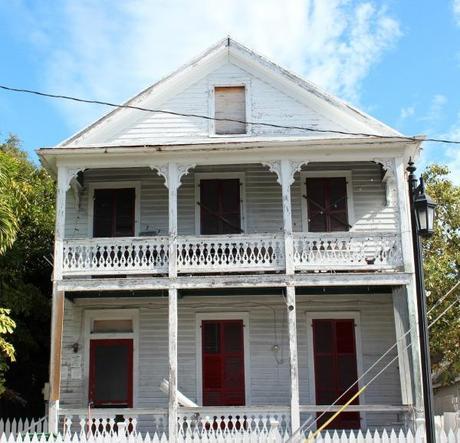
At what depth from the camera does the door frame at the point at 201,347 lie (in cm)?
1536

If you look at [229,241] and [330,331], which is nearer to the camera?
[229,241]

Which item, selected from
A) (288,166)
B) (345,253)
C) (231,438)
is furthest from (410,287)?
(231,438)

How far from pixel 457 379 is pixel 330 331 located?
713 centimetres

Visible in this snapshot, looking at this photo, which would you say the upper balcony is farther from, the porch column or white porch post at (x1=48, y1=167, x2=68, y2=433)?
the porch column

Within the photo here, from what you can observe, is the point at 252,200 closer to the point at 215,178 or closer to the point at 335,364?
the point at 215,178

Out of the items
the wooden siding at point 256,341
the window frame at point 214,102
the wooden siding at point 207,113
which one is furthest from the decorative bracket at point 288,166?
the wooden siding at point 256,341

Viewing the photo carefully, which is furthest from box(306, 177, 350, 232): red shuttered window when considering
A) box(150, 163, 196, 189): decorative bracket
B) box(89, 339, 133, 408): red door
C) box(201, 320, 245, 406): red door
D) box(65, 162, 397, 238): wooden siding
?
box(89, 339, 133, 408): red door

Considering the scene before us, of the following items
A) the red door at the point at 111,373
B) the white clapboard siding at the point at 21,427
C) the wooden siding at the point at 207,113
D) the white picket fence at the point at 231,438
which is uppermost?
the wooden siding at the point at 207,113

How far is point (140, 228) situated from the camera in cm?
1620

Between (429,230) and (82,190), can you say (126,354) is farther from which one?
(429,230)

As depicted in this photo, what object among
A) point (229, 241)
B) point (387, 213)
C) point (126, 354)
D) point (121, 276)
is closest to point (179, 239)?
point (229, 241)

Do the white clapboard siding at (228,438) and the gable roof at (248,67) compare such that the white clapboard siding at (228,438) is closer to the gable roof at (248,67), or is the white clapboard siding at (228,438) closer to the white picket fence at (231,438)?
the white picket fence at (231,438)

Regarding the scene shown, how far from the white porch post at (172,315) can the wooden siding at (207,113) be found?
1.51 meters

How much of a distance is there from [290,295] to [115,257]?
3.58 meters
